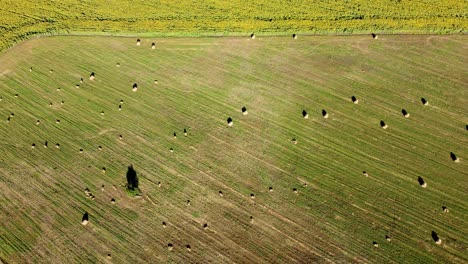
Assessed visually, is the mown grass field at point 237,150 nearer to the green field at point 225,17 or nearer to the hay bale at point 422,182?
the hay bale at point 422,182

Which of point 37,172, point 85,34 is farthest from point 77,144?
point 85,34

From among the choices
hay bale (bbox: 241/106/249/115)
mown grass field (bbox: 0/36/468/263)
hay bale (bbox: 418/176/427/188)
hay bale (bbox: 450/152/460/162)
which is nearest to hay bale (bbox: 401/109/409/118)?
mown grass field (bbox: 0/36/468/263)

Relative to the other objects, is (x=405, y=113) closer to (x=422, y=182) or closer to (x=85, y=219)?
(x=422, y=182)

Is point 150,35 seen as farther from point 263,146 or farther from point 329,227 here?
point 329,227

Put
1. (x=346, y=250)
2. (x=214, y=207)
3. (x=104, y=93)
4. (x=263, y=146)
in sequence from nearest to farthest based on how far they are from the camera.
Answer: (x=346, y=250) < (x=214, y=207) < (x=263, y=146) < (x=104, y=93)

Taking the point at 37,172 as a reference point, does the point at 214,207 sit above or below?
above

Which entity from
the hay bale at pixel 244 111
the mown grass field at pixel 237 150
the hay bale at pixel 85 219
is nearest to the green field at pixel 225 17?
A: the mown grass field at pixel 237 150

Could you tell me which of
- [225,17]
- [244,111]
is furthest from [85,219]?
[225,17]
